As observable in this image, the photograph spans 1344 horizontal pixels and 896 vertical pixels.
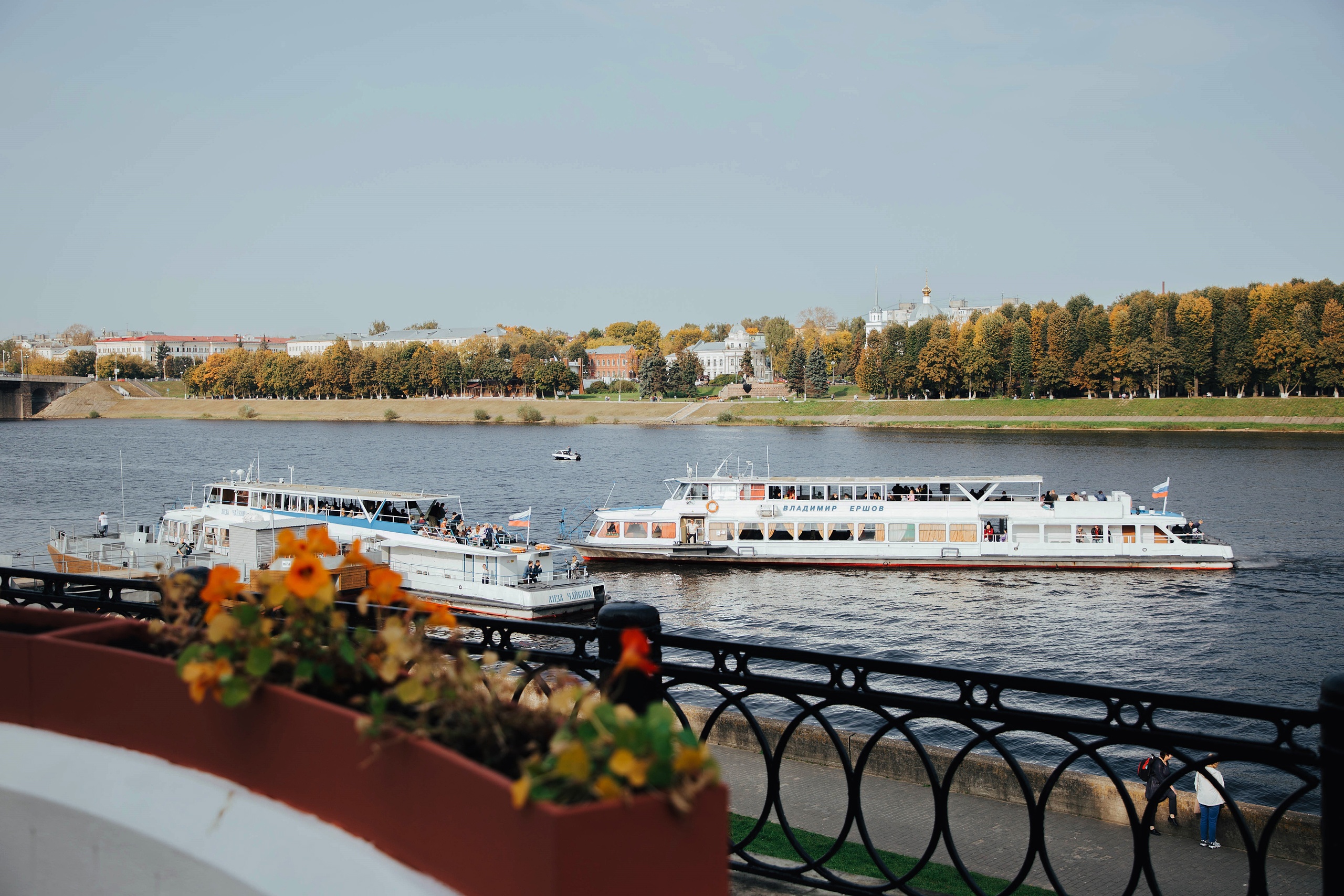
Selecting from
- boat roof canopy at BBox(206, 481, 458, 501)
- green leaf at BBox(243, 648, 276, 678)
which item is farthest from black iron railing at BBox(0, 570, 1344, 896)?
boat roof canopy at BBox(206, 481, 458, 501)

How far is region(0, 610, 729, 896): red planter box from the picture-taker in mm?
2648

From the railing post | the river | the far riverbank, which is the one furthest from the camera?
the far riverbank

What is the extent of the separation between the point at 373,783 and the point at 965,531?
3980cm

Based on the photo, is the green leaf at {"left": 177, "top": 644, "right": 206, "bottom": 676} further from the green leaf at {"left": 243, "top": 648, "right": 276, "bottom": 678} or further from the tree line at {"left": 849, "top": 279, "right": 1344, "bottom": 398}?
the tree line at {"left": 849, "top": 279, "right": 1344, "bottom": 398}

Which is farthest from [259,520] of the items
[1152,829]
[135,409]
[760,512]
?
[135,409]

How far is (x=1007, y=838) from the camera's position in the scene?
1140cm

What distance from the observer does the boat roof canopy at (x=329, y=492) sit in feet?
114

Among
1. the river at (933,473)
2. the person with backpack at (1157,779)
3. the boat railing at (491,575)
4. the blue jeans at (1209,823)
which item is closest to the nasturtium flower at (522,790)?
the person with backpack at (1157,779)

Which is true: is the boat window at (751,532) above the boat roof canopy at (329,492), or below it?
below

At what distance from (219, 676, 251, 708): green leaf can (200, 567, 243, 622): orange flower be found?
0.75 feet

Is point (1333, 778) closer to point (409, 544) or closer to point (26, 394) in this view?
point (409, 544)

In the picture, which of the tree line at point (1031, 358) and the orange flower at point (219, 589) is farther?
the tree line at point (1031, 358)

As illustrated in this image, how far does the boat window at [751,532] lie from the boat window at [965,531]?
7789 millimetres

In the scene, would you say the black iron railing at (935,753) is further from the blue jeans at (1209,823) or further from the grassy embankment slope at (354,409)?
the grassy embankment slope at (354,409)
